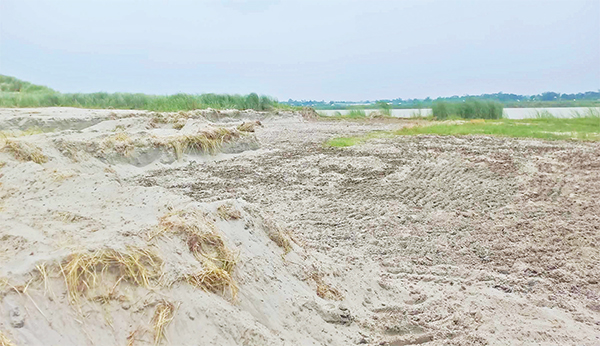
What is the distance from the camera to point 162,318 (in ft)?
8.26

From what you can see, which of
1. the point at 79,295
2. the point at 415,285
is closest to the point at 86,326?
the point at 79,295

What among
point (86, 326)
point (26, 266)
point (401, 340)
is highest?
point (26, 266)

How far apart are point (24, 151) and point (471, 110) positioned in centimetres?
2311

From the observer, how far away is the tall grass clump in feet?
85.5

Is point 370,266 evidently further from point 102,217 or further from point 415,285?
point 102,217

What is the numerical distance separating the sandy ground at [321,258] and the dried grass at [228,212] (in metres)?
0.02

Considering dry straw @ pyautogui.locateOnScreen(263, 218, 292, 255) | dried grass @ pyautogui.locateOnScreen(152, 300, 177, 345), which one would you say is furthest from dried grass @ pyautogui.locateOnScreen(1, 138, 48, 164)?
dried grass @ pyautogui.locateOnScreen(152, 300, 177, 345)

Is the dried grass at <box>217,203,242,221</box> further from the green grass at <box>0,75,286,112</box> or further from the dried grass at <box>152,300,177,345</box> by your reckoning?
the green grass at <box>0,75,286,112</box>

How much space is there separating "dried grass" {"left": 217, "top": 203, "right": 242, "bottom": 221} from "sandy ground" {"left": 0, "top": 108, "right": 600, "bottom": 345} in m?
0.02

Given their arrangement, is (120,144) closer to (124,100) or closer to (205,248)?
(205,248)

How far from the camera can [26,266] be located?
100 inches

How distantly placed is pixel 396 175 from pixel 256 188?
2.35 m

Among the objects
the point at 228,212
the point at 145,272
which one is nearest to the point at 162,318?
the point at 145,272

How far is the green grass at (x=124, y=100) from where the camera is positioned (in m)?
21.8
